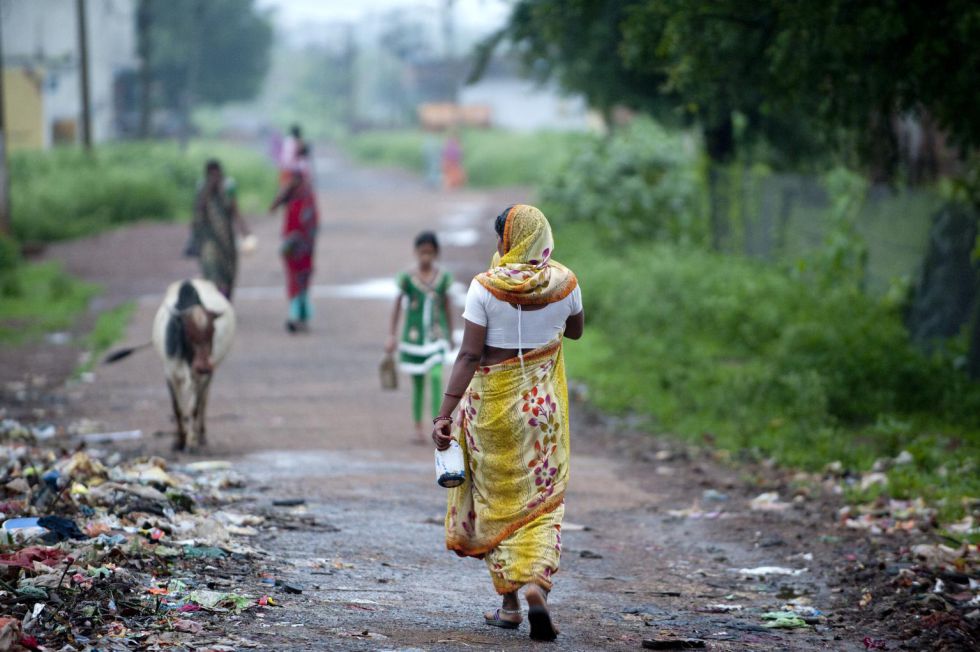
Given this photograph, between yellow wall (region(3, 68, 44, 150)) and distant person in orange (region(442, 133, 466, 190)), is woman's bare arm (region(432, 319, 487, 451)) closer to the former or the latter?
yellow wall (region(3, 68, 44, 150))

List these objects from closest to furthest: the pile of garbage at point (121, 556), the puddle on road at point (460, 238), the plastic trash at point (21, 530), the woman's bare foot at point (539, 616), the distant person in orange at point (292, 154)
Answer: the pile of garbage at point (121, 556), the woman's bare foot at point (539, 616), the plastic trash at point (21, 530), the distant person in orange at point (292, 154), the puddle on road at point (460, 238)

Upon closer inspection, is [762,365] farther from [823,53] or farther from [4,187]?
[4,187]

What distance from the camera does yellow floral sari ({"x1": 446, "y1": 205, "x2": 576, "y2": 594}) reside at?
18.5ft

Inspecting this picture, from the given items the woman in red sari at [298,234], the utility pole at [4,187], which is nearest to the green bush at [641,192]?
the woman in red sari at [298,234]

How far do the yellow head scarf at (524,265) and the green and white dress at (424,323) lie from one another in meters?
4.31

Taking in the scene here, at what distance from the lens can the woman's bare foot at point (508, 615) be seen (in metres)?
5.72

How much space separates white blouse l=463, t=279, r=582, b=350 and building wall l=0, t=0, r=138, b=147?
3613cm

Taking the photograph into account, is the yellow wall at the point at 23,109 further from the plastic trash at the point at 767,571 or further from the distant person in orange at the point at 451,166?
the plastic trash at the point at 767,571

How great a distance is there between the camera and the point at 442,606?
616cm

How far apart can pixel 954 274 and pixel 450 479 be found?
9.05 metres

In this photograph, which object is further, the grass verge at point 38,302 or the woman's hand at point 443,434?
the grass verge at point 38,302

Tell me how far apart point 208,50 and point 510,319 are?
218 ft

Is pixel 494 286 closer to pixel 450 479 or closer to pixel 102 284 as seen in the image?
pixel 450 479

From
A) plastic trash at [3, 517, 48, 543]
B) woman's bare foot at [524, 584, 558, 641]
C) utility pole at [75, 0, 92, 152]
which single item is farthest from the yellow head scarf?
utility pole at [75, 0, 92, 152]
